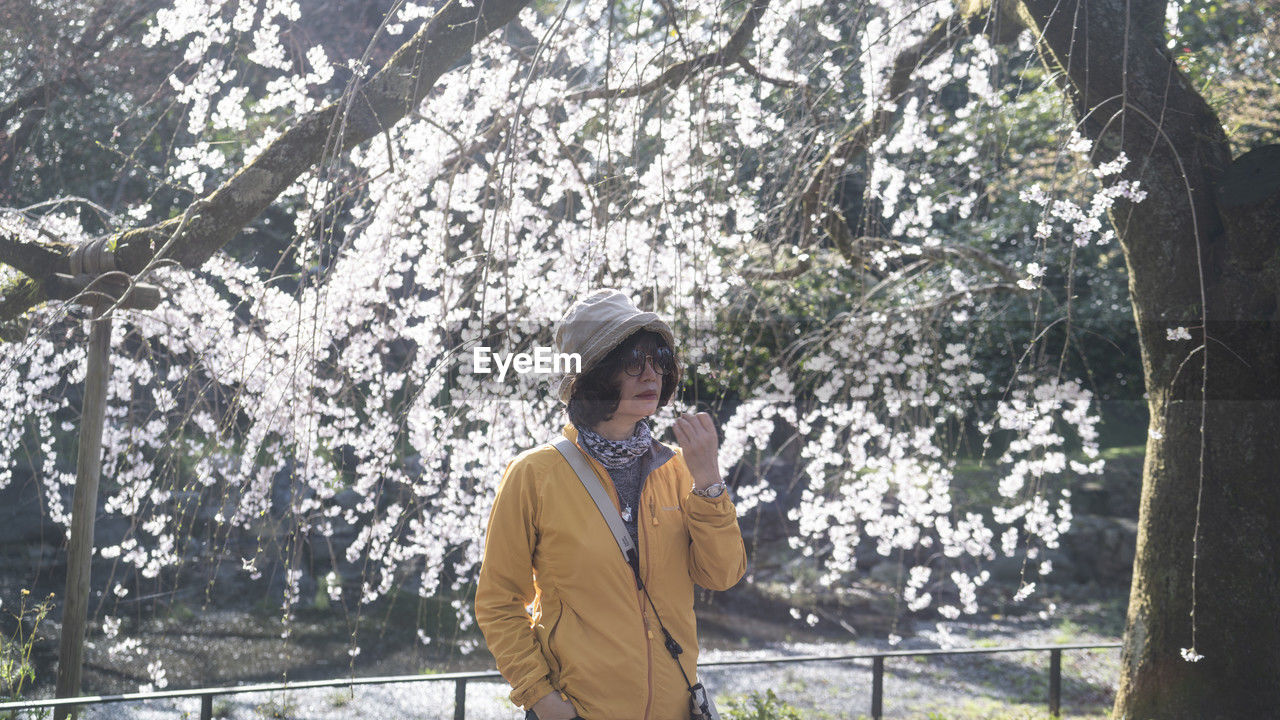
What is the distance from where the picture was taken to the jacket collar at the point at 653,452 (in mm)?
1760

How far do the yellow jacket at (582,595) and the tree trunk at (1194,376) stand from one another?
2.29 m

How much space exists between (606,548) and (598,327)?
1.39 ft

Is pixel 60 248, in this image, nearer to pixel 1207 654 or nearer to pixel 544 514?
pixel 544 514

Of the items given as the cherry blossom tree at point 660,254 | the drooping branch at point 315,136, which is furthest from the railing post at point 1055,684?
the drooping branch at point 315,136

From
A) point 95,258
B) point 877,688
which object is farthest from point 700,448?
point 877,688

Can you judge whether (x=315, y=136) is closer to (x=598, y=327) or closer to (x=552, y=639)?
(x=598, y=327)

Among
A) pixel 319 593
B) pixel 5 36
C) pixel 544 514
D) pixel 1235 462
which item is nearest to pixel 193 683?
pixel 319 593

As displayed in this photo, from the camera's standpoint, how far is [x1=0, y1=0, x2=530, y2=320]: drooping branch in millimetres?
2900

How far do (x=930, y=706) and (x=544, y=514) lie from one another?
533 centimetres

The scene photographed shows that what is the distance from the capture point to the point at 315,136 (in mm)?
3068

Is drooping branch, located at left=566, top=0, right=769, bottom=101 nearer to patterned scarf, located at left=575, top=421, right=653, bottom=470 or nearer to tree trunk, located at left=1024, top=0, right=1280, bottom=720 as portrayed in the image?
tree trunk, located at left=1024, top=0, right=1280, bottom=720

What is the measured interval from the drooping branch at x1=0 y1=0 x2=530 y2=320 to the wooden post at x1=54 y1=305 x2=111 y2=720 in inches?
14.1

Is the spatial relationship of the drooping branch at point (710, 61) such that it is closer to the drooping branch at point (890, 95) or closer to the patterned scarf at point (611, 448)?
the drooping branch at point (890, 95)

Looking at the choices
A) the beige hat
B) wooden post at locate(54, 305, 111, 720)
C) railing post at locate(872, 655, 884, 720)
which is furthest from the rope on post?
railing post at locate(872, 655, 884, 720)
